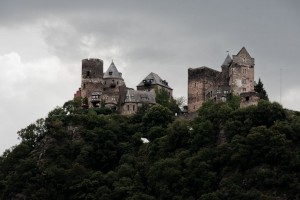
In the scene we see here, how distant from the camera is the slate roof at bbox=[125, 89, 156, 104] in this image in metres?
114

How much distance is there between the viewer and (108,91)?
115m

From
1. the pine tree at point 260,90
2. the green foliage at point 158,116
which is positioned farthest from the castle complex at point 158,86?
the green foliage at point 158,116

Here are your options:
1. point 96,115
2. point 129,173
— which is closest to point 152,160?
point 129,173

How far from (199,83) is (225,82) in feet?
11.0

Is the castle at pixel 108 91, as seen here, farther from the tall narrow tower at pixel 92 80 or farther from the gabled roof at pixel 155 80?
the gabled roof at pixel 155 80

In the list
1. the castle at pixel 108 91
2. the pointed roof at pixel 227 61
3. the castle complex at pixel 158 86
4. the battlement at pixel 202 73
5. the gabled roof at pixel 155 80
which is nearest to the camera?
the castle complex at pixel 158 86

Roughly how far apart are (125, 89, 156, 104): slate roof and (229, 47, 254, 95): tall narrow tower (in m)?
11.3

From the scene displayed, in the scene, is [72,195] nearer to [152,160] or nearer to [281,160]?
[152,160]

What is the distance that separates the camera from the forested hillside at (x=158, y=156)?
298 ft

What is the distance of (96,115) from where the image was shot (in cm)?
10975

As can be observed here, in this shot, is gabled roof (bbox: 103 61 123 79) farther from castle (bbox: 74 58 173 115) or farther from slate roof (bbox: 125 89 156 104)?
slate roof (bbox: 125 89 156 104)

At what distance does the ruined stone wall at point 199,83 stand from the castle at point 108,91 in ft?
17.1

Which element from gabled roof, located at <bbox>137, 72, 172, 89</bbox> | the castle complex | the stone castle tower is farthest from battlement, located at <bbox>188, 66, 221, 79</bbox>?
gabled roof, located at <bbox>137, 72, 172, 89</bbox>

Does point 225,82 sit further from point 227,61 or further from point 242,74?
point 242,74
